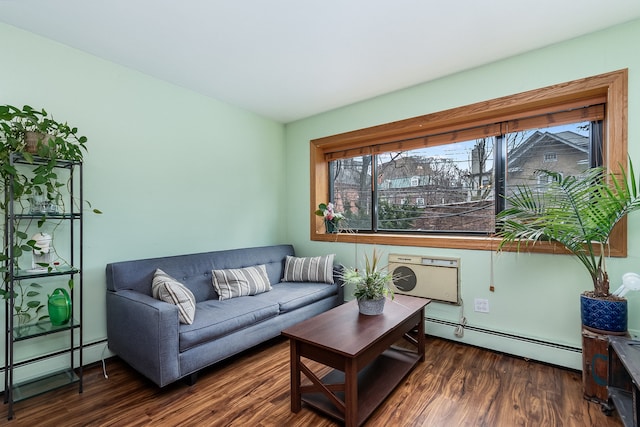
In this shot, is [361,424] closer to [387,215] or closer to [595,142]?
[387,215]

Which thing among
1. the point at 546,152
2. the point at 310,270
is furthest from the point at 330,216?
the point at 546,152

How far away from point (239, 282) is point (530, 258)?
2.57m

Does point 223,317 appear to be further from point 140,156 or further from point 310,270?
point 140,156

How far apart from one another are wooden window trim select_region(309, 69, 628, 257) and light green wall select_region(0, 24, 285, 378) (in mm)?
876

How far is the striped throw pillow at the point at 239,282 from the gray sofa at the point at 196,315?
7 cm

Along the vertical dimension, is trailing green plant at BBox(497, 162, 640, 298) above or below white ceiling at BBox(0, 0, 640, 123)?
below

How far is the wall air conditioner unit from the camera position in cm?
286

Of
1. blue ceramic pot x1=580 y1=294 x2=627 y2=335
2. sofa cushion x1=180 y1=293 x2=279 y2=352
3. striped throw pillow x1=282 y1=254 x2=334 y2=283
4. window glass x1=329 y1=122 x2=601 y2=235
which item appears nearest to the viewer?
blue ceramic pot x1=580 y1=294 x2=627 y2=335

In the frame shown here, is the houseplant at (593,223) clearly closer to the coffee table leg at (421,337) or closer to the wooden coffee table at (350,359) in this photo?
the coffee table leg at (421,337)

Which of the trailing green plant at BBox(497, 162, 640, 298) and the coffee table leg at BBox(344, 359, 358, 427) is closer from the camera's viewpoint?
the coffee table leg at BBox(344, 359, 358, 427)

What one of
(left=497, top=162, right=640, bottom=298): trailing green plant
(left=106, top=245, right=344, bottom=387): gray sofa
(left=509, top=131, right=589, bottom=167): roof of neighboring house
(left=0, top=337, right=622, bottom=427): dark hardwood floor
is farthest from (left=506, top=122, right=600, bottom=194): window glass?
(left=106, top=245, right=344, bottom=387): gray sofa

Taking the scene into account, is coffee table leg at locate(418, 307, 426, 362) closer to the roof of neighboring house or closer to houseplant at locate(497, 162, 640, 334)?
houseplant at locate(497, 162, 640, 334)

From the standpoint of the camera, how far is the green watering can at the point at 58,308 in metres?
2.03

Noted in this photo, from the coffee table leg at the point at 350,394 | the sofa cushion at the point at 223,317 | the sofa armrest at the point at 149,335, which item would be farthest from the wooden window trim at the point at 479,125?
the sofa armrest at the point at 149,335
